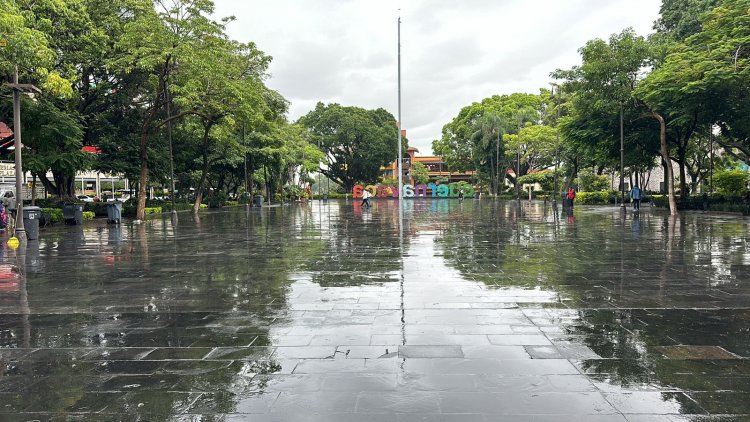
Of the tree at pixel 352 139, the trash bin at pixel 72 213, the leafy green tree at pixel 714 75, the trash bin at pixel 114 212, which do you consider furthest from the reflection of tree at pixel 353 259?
the tree at pixel 352 139

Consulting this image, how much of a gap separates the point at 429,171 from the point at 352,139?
4045 centimetres

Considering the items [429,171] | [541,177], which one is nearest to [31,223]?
[541,177]

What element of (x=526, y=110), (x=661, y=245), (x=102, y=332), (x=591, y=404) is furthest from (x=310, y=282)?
(x=526, y=110)

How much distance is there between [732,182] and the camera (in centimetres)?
3167

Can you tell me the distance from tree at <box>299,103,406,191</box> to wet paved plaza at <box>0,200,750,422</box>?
64.7 m

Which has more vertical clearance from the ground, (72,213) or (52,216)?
(72,213)

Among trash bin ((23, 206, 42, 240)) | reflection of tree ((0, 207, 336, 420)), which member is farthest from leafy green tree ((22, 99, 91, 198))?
reflection of tree ((0, 207, 336, 420))

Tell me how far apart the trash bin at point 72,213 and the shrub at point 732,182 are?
35.7 metres

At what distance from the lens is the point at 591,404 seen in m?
3.61

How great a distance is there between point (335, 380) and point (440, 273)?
5.30 m

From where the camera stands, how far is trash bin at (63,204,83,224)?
23.9m

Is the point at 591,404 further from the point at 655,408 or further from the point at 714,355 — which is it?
the point at 714,355

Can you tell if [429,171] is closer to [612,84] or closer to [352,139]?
[352,139]

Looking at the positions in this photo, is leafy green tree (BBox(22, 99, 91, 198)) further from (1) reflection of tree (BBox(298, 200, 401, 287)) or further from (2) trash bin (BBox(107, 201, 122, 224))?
(1) reflection of tree (BBox(298, 200, 401, 287))
